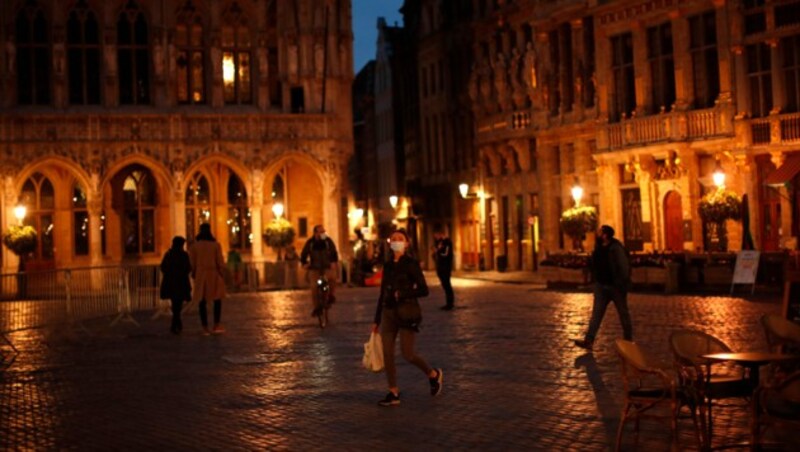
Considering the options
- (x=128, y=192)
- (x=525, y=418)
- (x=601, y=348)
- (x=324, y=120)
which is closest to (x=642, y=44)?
(x=324, y=120)

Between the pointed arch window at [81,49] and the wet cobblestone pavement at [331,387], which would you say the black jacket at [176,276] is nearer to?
the wet cobblestone pavement at [331,387]

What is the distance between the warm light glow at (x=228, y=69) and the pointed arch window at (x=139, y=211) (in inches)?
181

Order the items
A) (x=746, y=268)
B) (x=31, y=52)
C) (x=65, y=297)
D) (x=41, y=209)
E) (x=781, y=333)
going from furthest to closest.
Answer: (x=41, y=209) < (x=31, y=52) < (x=746, y=268) < (x=65, y=297) < (x=781, y=333)

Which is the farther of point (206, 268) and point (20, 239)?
point (20, 239)

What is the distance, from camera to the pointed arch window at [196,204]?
152ft

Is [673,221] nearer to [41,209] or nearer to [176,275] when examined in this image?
[176,275]

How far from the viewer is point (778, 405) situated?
888cm

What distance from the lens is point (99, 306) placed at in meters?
27.7

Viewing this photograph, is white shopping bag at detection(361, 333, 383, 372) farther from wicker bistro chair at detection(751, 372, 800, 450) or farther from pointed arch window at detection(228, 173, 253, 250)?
pointed arch window at detection(228, 173, 253, 250)

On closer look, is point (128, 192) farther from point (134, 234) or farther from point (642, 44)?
point (642, 44)

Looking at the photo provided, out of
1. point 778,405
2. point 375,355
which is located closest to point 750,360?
point 778,405

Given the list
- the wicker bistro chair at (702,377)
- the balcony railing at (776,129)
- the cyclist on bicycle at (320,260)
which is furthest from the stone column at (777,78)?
the wicker bistro chair at (702,377)

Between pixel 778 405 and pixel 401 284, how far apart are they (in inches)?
205

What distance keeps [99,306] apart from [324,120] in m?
20.3
